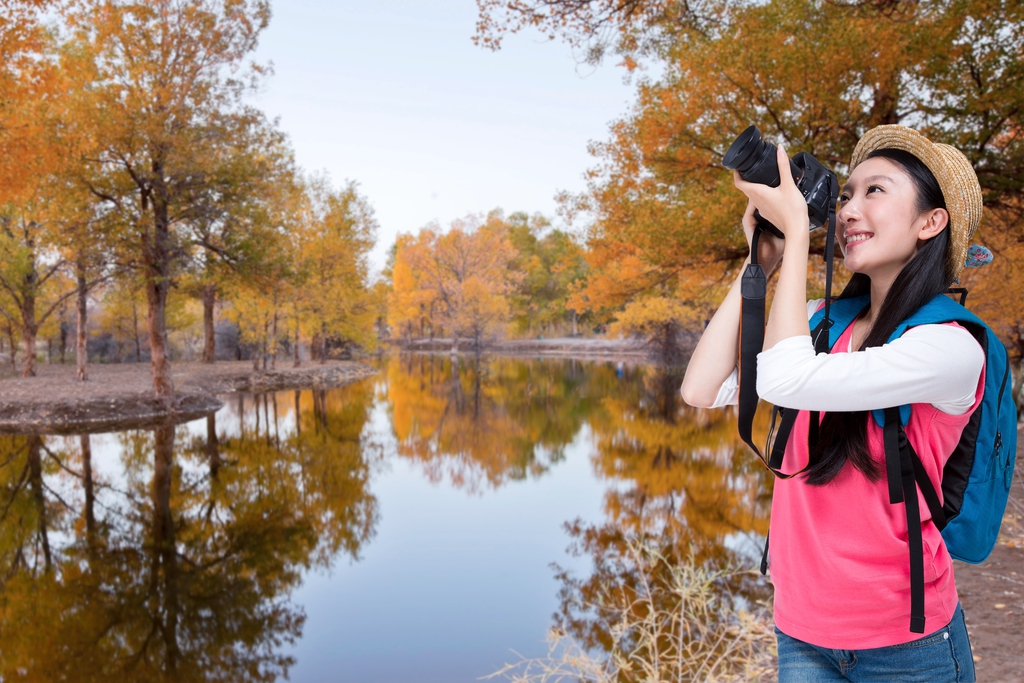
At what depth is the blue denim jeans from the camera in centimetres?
99

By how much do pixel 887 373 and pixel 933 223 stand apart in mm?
315

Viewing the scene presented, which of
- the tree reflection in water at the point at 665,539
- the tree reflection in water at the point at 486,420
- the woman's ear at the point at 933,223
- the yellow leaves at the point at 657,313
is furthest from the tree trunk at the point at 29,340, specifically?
the woman's ear at the point at 933,223

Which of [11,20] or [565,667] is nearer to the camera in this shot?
[565,667]

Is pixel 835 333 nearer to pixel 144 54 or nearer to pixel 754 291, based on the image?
pixel 754 291

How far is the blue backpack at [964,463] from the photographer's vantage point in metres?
0.92

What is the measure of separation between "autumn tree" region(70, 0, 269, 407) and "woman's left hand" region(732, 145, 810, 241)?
1199 cm

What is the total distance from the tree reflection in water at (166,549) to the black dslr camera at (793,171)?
4759 millimetres

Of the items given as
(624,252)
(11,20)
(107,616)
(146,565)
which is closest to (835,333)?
(107,616)

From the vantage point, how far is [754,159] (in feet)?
3.35

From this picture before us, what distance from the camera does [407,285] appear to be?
115 ft

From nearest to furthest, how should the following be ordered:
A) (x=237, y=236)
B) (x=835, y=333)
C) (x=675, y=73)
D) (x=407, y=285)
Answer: (x=835, y=333), (x=675, y=73), (x=237, y=236), (x=407, y=285)

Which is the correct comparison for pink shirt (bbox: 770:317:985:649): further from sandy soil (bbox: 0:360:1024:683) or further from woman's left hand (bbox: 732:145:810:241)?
sandy soil (bbox: 0:360:1024:683)

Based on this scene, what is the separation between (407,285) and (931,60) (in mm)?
30178

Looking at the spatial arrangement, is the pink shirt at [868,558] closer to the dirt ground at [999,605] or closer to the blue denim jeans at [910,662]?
the blue denim jeans at [910,662]
